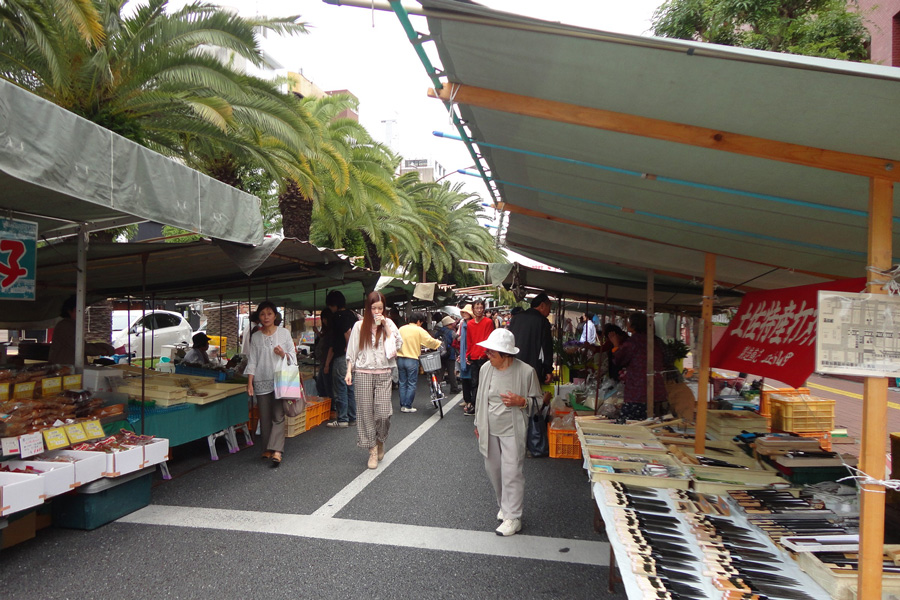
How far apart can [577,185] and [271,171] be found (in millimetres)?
8075

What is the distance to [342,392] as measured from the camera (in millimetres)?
9344

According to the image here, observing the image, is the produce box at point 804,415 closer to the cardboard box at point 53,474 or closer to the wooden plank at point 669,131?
the wooden plank at point 669,131

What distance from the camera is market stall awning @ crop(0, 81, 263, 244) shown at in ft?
10.3

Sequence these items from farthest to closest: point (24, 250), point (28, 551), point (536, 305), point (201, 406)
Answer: point (536, 305) → point (201, 406) → point (24, 250) → point (28, 551)

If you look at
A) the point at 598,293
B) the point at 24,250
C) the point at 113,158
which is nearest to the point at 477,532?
the point at 113,158

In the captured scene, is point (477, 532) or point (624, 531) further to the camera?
point (477, 532)

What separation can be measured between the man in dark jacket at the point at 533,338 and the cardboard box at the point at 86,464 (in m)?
4.44

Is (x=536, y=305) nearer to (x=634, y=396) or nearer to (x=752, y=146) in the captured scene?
(x=634, y=396)

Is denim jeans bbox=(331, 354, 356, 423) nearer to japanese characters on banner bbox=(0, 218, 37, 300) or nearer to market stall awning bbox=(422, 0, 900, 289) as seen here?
japanese characters on banner bbox=(0, 218, 37, 300)

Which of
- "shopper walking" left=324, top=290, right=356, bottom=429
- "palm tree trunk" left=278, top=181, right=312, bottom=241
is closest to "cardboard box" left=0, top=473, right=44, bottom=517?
"shopper walking" left=324, top=290, right=356, bottom=429

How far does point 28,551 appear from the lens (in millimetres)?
4281

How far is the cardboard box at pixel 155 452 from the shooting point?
5.04 metres

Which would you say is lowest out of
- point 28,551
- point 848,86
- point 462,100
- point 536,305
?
point 28,551

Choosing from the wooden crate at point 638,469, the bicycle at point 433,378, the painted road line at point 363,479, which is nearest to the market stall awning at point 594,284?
the bicycle at point 433,378
